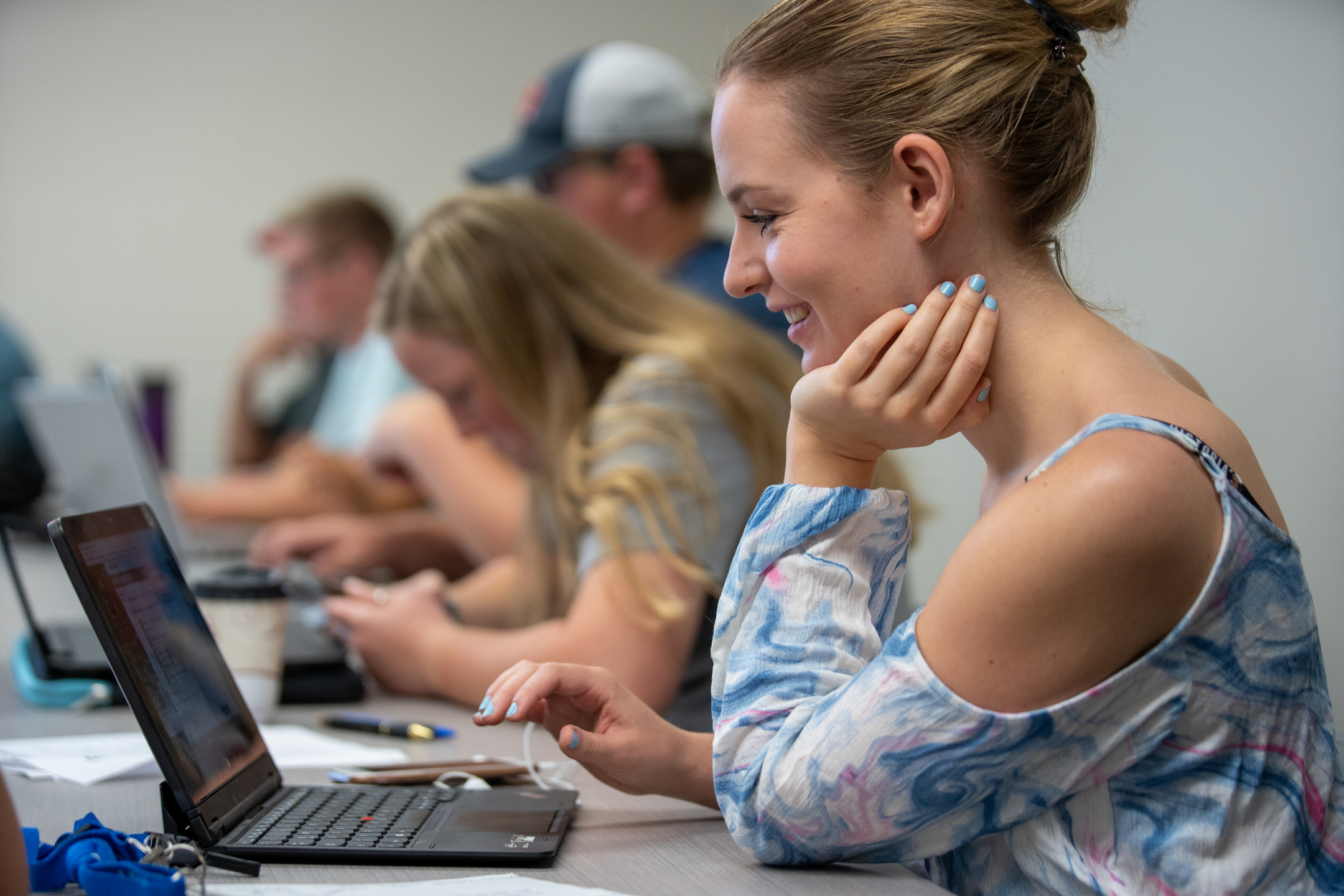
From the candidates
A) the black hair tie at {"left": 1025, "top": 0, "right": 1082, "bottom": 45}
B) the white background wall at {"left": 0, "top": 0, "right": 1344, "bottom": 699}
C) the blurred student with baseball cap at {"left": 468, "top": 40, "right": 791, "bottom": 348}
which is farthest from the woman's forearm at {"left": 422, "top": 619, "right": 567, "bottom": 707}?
the white background wall at {"left": 0, "top": 0, "right": 1344, "bottom": 699}

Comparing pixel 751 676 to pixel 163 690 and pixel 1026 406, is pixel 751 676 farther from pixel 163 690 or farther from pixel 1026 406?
pixel 163 690

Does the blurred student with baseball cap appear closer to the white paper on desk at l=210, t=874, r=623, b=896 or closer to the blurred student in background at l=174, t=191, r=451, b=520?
the blurred student in background at l=174, t=191, r=451, b=520

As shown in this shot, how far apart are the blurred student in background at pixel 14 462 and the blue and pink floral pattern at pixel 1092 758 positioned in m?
2.32

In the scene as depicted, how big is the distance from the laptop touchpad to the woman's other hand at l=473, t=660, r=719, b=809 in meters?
0.05

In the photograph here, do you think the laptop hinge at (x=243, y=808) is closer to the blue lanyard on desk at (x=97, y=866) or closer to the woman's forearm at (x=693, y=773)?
the blue lanyard on desk at (x=97, y=866)

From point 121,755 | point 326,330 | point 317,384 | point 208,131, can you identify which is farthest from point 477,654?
point 208,131

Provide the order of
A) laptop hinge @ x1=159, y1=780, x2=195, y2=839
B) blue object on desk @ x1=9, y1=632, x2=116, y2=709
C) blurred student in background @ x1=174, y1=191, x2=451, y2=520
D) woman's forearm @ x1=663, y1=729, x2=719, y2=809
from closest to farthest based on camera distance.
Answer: laptop hinge @ x1=159, y1=780, x2=195, y2=839 → woman's forearm @ x1=663, y1=729, x2=719, y2=809 → blue object on desk @ x1=9, y1=632, x2=116, y2=709 → blurred student in background @ x1=174, y1=191, x2=451, y2=520

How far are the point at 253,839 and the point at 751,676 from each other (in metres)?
0.35

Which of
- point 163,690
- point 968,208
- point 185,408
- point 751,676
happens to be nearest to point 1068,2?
point 968,208

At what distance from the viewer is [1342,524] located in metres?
1.19

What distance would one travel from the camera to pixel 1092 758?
68cm

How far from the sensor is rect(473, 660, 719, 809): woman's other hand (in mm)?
826

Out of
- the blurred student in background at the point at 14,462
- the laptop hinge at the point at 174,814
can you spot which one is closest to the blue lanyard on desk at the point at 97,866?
the laptop hinge at the point at 174,814

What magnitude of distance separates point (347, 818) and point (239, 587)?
43cm
